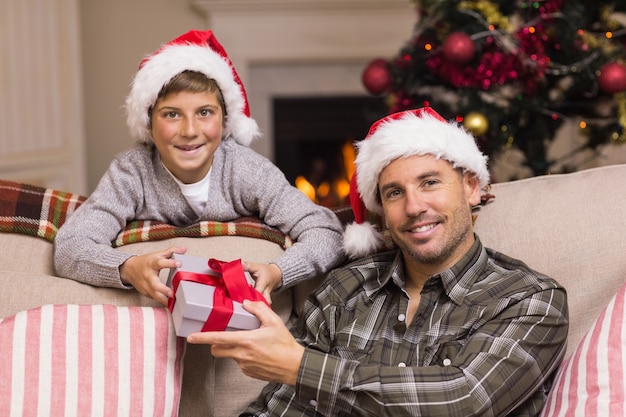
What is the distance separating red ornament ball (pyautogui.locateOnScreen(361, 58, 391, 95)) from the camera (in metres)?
3.11

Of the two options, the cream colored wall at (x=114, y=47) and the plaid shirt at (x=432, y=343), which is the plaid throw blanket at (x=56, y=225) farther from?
the cream colored wall at (x=114, y=47)

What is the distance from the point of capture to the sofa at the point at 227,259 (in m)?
1.54

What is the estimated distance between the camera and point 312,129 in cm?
459

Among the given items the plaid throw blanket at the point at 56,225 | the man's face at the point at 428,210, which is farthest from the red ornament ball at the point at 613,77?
the plaid throw blanket at the point at 56,225

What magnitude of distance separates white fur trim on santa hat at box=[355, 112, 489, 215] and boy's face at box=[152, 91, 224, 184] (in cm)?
39

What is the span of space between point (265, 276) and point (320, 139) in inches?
118

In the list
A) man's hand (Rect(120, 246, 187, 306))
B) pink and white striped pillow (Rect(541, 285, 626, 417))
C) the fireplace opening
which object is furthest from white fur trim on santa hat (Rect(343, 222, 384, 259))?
the fireplace opening

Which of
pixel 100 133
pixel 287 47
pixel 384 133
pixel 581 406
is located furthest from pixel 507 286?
pixel 100 133

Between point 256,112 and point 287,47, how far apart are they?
425mm

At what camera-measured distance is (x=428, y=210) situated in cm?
161

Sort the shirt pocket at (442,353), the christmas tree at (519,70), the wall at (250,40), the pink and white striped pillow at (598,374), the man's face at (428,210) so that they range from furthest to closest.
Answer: the wall at (250,40), the christmas tree at (519,70), the man's face at (428,210), the shirt pocket at (442,353), the pink and white striped pillow at (598,374)

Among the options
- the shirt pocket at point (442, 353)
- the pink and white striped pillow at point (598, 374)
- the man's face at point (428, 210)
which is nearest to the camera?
the pink and white striped pillow at point (598, 374)

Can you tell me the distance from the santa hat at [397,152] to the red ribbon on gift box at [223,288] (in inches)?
13.4

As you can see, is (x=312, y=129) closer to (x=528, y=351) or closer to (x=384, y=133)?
(x=384, y=133)
